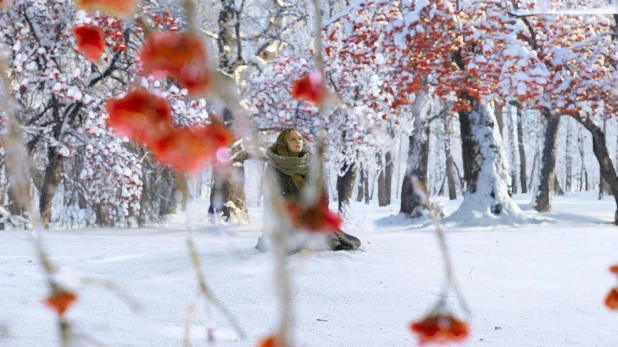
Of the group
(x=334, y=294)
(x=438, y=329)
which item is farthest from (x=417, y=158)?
(x=438, y=329)

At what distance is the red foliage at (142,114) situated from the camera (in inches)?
35.2

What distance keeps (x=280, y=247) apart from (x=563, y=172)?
4694cm

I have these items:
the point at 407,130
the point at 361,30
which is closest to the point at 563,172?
the point at 407,130

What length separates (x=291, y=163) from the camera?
5.20 metres

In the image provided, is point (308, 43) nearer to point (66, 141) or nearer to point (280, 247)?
point (66, 141)

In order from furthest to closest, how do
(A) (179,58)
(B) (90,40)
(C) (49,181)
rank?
(C) (49,181) < (B) (90,40) < (A) (179,58)

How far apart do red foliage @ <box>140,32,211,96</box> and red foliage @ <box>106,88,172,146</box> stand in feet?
0.23

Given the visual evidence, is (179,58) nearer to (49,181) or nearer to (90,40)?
(90,40)

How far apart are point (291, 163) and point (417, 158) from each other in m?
9.00

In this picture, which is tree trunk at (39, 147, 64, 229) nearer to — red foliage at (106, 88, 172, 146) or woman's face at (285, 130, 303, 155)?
woman's face at (285, 130, 303, 155)

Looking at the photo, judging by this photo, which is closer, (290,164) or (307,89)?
(307,89)

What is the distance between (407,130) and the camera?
1334 cm

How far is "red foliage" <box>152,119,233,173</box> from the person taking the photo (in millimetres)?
950

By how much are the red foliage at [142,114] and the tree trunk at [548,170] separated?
575 inches
